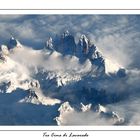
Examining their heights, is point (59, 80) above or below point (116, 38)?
below

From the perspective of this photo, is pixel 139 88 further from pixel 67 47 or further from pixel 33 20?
pixel 33 20
